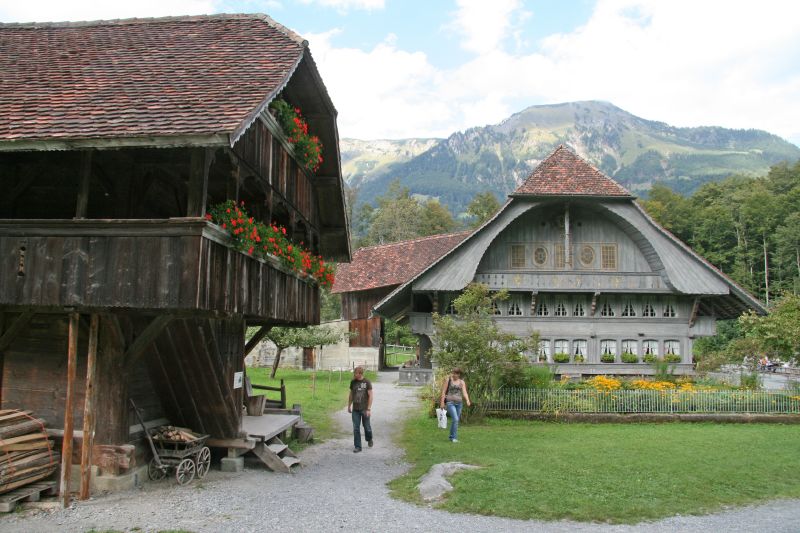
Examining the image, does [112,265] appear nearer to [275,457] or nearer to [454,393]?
[275,457]

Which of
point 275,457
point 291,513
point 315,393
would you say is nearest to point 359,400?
point 275,457

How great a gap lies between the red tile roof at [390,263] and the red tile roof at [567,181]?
1113 centimetres

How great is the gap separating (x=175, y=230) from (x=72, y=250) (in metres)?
1.56

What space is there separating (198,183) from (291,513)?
4.97 meters

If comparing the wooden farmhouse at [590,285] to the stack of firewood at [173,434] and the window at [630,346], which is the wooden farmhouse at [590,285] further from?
the stack of firewood at [173,434]

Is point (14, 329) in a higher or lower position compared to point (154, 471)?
higher

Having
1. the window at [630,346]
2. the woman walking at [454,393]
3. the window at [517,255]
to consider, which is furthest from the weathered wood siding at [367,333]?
the woman walking at [454,393]

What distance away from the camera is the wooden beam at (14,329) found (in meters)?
10.4

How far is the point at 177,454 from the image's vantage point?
37.4 ft

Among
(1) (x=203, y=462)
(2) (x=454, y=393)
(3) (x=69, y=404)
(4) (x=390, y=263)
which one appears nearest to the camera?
(3) (x=69, y=404)

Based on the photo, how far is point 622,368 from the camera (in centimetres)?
2972

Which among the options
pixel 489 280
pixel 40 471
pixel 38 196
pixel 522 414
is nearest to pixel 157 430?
pixel 40 471

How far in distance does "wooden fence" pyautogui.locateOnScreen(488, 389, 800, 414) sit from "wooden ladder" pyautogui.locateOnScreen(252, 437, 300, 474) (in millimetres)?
7899

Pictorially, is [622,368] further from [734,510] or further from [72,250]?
[72,250]
